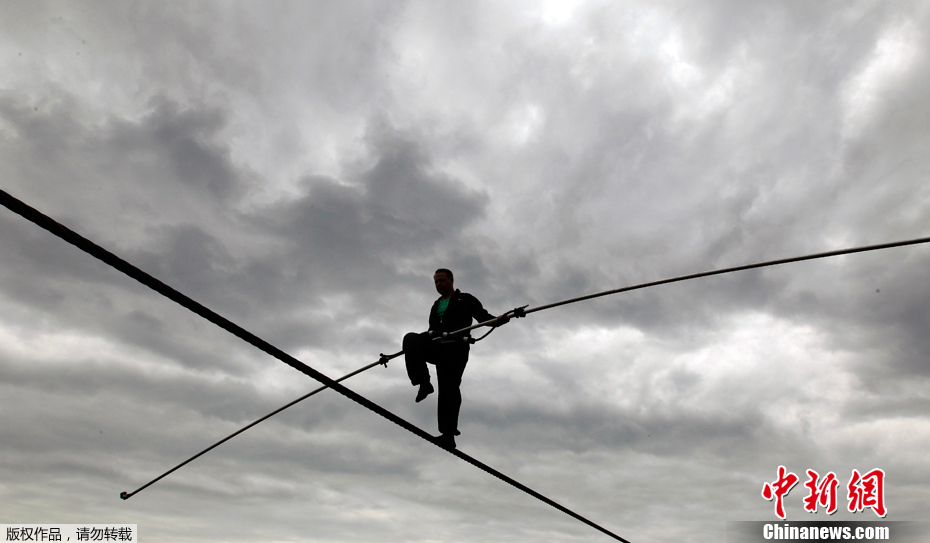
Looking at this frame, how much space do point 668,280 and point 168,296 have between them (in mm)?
4913

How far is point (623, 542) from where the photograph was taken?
906 cm

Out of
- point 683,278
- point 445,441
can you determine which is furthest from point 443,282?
point 683,278

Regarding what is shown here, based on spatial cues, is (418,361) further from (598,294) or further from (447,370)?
(598,294)

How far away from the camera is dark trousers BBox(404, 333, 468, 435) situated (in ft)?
25.7

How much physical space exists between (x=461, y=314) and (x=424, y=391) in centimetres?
115

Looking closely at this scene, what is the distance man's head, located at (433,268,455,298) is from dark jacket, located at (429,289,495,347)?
0.63 ft

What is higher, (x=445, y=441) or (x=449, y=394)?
(x=449, y=394)

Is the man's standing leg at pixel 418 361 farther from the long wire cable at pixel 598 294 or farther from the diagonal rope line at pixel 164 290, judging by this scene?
the diagonal rope line at pixel 164 290

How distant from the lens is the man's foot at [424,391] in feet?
24.8

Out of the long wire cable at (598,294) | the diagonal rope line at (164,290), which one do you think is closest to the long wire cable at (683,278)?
the long wire cable at (598,294)

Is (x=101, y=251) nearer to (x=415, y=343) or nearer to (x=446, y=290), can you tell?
(x=415, y=343)

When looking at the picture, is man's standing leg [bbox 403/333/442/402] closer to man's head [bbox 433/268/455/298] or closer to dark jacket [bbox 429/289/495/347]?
dark jacket [bbox 429/289/495/347]

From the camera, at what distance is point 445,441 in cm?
787

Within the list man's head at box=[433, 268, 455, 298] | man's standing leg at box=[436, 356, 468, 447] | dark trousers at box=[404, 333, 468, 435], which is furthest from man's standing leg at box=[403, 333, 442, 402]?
man's head at box=[433, 268, 455, 298]
